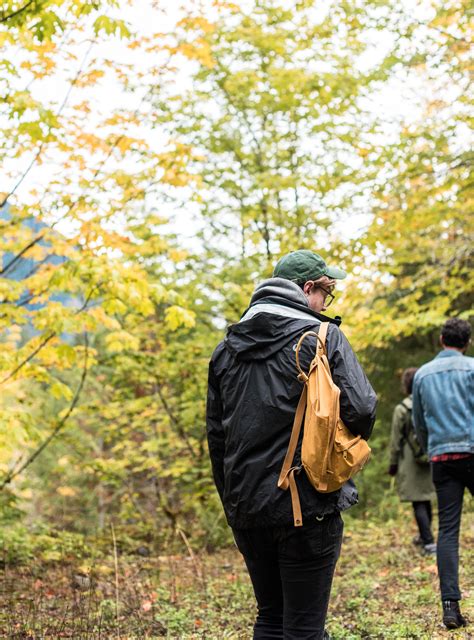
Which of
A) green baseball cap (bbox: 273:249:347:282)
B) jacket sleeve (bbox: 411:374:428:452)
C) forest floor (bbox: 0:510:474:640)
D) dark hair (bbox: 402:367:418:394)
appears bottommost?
forest floor (bbox: 0:510:474:640)

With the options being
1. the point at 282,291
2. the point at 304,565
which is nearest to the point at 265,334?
the point at 282,291

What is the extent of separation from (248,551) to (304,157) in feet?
26.8

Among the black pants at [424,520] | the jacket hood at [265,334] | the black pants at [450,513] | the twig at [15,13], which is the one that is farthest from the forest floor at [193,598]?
the twig at [15,13]

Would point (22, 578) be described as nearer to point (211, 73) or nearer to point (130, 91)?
point (130, 91)

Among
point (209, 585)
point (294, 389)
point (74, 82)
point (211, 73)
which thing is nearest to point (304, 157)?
point (211, 73)

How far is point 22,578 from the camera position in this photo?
644 cm

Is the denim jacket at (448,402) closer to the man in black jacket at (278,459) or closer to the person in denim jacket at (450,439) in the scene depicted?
the person in denim jacket at (450,439)

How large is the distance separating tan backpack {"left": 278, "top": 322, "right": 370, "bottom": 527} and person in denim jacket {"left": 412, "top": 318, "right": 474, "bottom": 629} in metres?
2.08

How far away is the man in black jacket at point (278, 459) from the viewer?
2.52 meters

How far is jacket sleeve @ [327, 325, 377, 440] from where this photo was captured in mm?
2551

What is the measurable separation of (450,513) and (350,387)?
2295 millimetres

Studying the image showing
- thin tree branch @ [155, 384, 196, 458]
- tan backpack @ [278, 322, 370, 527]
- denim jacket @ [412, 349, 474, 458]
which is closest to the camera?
tan backpack @ [278, 322, 370, 527]

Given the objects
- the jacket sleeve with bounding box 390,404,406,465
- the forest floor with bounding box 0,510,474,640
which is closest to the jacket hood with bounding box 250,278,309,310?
the forest floor with bounding box 0,510,474,640

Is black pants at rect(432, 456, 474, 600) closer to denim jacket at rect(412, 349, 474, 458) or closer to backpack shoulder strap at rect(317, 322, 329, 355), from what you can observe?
denim jacket at rect(412, 349, 474, 458)
